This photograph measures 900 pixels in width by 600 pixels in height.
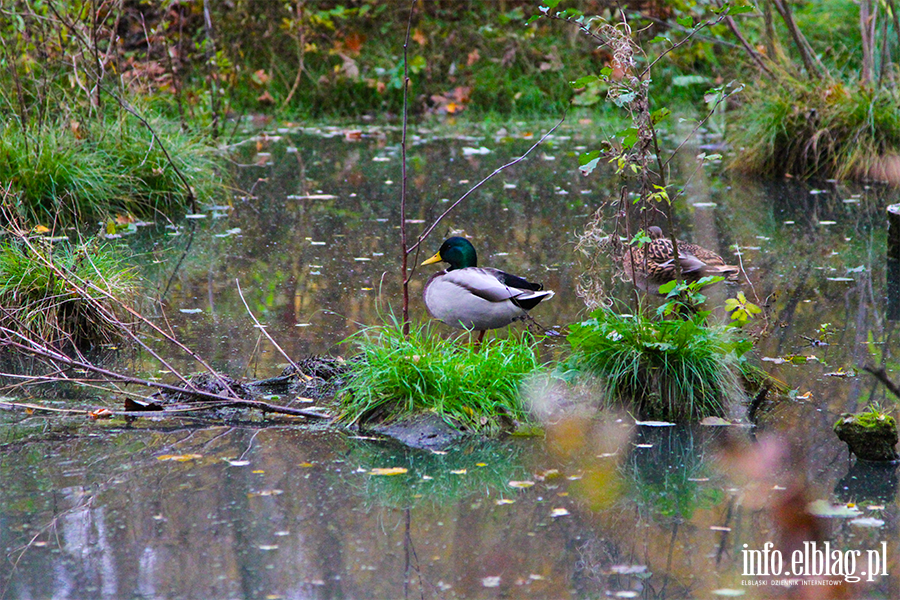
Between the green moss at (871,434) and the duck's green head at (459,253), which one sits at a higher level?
the duck's green head at (459,253)

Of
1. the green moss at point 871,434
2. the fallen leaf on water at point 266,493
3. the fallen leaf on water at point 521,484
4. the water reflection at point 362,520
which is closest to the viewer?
the water reflection at point 362,520

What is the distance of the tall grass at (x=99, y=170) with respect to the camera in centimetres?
721

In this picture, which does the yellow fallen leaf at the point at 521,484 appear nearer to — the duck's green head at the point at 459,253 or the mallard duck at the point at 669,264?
the duck's green head at the point at 459,253

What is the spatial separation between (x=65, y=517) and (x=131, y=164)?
5094 mm

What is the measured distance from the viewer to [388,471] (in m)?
3.77

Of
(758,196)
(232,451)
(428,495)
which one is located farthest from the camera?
(758,196)

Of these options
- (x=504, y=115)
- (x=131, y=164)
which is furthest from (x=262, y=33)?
(x=131, y=164)

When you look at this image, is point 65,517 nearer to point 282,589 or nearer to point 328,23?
point 282,589

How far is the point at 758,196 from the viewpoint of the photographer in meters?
9.27

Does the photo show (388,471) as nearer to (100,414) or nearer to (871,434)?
(100,414)

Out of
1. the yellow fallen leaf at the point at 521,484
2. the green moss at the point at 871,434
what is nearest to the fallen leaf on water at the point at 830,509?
the green moss at the point at 871,434

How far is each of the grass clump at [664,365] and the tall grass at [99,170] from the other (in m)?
4.12

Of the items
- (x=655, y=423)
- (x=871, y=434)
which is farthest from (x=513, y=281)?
(x=871, y=434)

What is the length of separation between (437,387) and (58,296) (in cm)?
219
